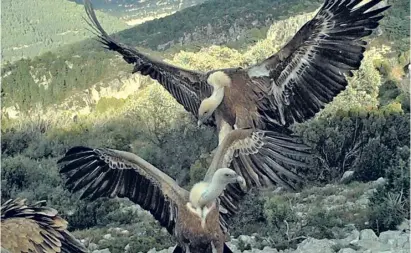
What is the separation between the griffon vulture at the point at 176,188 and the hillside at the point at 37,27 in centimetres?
2332

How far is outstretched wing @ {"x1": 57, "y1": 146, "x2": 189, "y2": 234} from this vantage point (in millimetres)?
4320

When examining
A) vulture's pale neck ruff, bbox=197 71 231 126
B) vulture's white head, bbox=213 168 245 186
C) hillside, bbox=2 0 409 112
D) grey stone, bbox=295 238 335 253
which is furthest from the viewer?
hillside, bbox=2 0 409 112

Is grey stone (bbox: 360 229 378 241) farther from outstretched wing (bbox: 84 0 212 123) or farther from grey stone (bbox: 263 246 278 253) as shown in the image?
outstretched wing (bbox: 84 0 212 123)

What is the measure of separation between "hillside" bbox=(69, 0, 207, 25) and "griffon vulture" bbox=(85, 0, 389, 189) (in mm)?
23143

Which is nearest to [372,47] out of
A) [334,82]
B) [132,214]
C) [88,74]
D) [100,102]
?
[100,102]

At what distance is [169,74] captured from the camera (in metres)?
5.25

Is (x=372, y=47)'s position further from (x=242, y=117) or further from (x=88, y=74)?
(x=242, y=117)

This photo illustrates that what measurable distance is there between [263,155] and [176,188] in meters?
0.43

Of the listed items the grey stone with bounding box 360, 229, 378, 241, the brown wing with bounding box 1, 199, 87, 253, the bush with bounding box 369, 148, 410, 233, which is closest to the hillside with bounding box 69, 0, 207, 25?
the bush with bounding box 369, 148, 410, 233

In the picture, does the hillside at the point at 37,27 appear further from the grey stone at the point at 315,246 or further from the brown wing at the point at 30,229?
the brown wing at the point at 30,229

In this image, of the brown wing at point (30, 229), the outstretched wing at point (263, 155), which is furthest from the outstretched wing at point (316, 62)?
the brown wing at point (30, 229)

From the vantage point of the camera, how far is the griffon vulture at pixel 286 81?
441cm

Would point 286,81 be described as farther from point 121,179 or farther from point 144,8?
point 144,8

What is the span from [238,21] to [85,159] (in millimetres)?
21981
